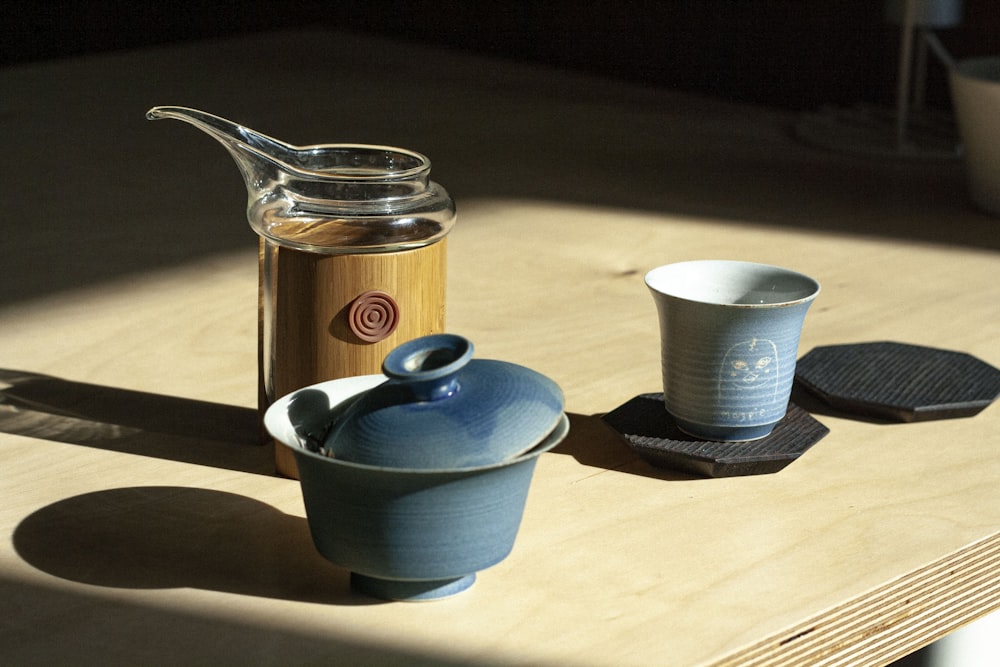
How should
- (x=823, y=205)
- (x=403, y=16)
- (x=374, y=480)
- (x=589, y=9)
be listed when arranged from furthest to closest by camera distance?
(x=403, y=16), (x=589, y=9), (x=823, y=205), (x=374, y=480)

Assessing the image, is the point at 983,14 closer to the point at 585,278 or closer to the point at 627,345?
the point at 585,278

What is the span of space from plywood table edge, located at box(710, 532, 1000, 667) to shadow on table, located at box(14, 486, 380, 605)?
192 mm

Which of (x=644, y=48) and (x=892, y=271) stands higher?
(x=644, y=48)

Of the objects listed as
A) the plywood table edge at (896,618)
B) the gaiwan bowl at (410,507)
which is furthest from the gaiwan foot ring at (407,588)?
the plywood table edge at (896,618)

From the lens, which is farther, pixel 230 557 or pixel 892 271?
pixel 892 271

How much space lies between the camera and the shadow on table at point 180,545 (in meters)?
0.60

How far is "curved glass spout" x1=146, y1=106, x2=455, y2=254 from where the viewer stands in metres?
0.67

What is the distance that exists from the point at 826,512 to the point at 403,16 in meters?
2.01

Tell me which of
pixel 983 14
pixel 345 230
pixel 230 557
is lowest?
pixel 230 557

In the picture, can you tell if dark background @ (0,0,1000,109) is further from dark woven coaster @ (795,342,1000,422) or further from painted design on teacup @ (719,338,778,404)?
painted design on teacup @ (719,338,778,404)


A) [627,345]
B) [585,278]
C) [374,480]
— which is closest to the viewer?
[374,480]

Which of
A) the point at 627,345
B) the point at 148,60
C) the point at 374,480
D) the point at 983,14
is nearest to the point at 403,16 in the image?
the point at 148,60

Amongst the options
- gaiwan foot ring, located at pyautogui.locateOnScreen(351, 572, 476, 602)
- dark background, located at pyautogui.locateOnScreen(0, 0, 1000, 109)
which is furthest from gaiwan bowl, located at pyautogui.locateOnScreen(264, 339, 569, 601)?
dark background, located at pyautogui.locateOnScreen(0, 0, 1000, 109)

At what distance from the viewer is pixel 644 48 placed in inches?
85.4
